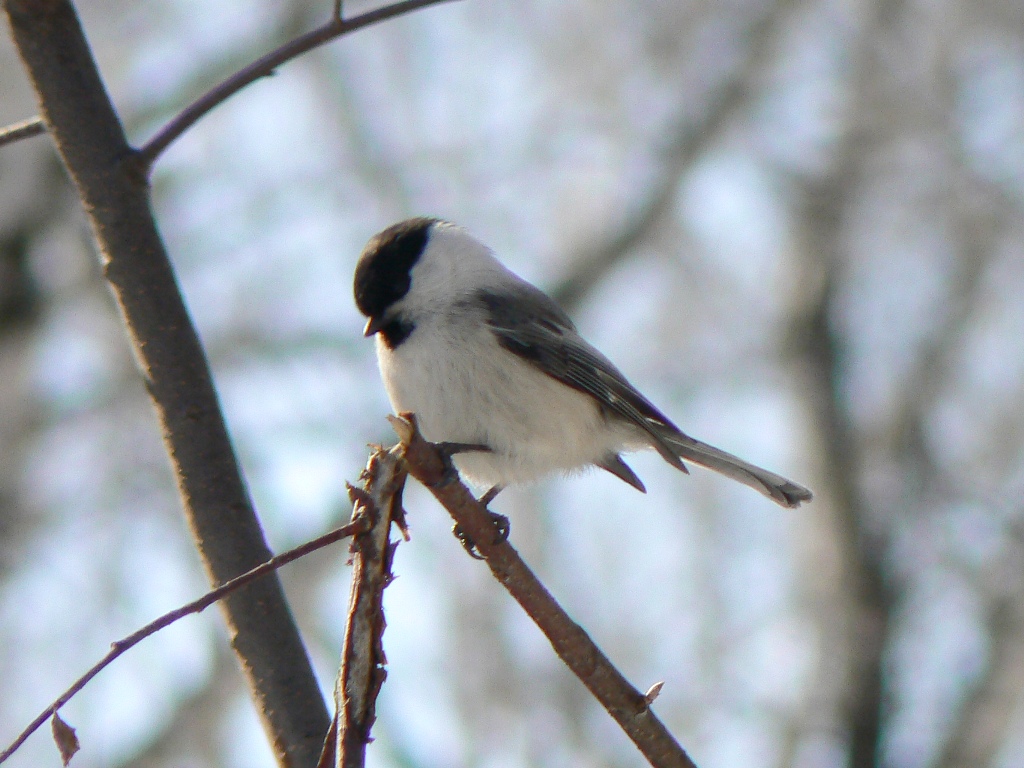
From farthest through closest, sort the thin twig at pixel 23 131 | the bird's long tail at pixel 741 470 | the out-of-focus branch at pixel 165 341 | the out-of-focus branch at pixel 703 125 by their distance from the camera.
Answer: the out-of-focus branch at pixel 703 125
the bird's long tail at pixel 741 470
the thin twig at pixel 23 131
the out-of-focus branch at pixel 165 341

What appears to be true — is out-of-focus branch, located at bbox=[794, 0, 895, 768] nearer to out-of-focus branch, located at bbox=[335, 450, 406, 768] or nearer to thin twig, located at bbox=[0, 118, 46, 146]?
out-of-focus branch, located at bbox=[335, 450, 406, 768]

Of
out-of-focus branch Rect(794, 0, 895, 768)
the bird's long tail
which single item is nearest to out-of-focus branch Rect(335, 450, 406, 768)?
the bird's long tail

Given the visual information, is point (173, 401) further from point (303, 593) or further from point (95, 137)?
point (303, 593)

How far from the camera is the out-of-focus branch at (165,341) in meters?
1.50

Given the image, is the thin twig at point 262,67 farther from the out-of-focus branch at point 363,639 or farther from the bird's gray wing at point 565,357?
the bird's gray wing at point 565,357

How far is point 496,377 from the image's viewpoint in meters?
2.46

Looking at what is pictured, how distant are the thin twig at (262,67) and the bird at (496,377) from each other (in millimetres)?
927

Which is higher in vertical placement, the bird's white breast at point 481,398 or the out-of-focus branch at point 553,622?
the bird's white breast at point 481,398

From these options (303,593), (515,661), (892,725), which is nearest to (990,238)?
(892,725)

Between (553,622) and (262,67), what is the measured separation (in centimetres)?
91

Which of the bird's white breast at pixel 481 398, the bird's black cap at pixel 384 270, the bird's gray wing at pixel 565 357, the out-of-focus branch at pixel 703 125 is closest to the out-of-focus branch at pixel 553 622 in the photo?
the bird's white breast at pixel 481 398

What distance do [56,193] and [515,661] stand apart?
389cm

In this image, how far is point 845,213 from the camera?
7727 millimetres

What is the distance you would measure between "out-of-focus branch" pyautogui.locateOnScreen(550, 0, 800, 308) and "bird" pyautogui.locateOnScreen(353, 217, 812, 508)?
421cm
